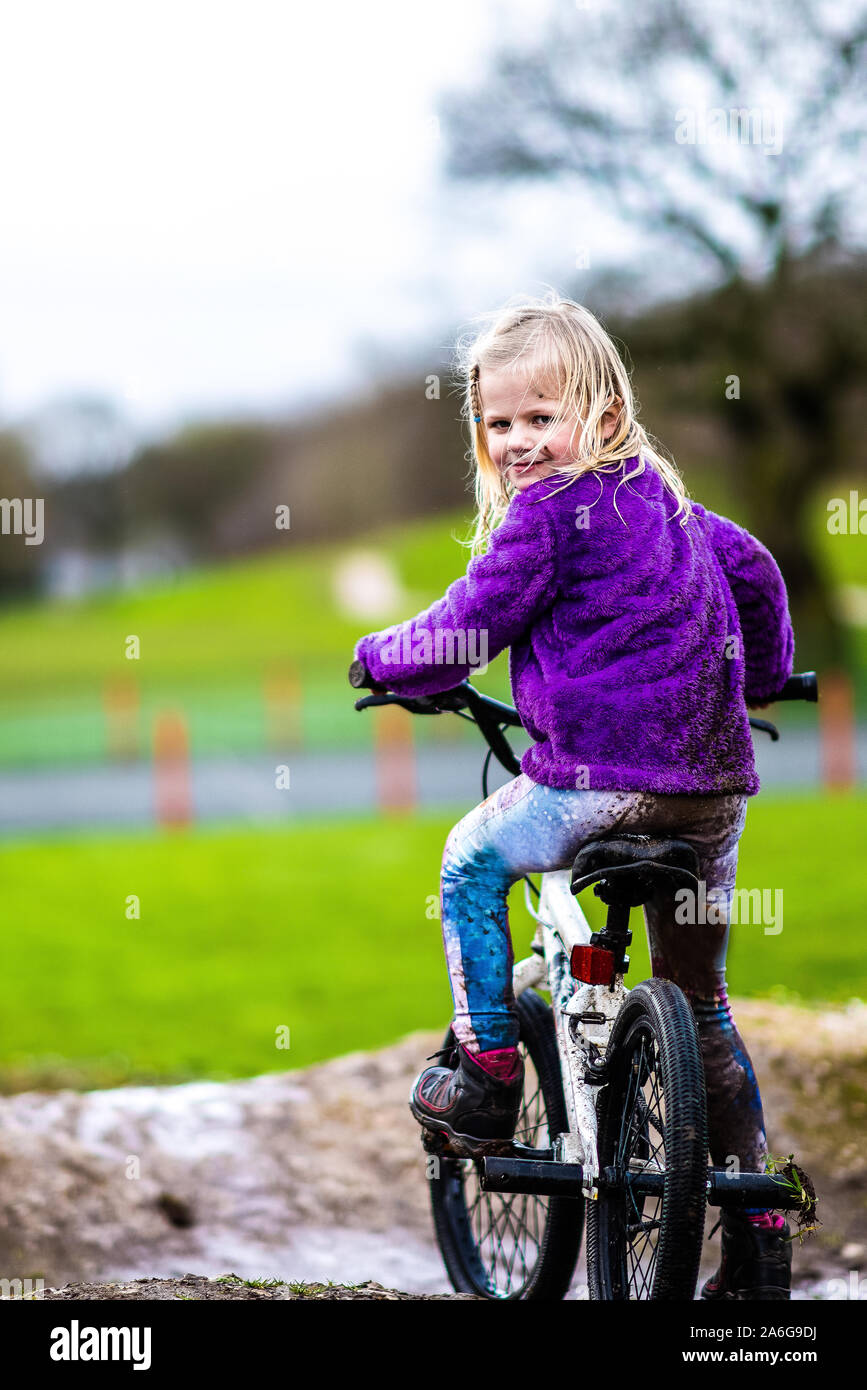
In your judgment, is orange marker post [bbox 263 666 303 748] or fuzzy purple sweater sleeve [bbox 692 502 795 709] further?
orange marker post [bbox 263 666 303 748]

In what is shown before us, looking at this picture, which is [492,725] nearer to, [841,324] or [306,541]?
[841,324]

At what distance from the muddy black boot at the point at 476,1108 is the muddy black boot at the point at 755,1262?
0.48 meters

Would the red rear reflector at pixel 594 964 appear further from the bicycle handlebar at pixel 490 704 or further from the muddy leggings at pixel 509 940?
the bicycle handlebar at pixel 490 704

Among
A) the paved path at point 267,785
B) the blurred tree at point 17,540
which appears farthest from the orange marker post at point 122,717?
the blurred tree at point 17,540

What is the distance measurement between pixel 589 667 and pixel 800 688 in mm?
762

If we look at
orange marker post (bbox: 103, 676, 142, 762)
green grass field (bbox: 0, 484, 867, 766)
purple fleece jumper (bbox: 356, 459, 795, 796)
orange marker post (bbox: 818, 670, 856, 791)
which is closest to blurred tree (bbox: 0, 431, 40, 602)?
green grass field (bbox: 0, 484, 867, 766)

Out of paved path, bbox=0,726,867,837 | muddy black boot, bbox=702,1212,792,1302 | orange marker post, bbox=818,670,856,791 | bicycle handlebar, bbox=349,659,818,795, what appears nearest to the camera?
muddy black boot, bbox=702,1212,792,1302

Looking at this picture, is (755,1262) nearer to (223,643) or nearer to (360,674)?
(360,674)

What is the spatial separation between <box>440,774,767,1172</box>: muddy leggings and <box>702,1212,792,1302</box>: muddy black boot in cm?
12

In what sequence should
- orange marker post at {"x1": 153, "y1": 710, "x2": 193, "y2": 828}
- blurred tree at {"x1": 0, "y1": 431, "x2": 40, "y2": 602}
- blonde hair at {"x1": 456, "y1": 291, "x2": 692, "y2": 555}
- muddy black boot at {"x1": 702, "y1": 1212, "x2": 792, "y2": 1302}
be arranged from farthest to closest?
blurred tree at {"x1": 0, "y1": 431, "x2": 40, "y2": 602}, orange marker post at {"x1": 153, "y1": 710, "x2": 193, "y2": 828}, muddy black boot at {"x1": 702, "y1": 1212, "x2": 792, "y2": 1302}, blonde hair at {"x1": 456, "y1": 291, "x2": 692, "y2": 555}

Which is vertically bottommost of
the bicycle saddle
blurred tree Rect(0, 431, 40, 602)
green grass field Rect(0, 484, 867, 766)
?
the bicycle saddle

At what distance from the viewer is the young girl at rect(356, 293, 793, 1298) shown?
9.23ft

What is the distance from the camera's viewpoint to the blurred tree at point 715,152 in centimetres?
1742

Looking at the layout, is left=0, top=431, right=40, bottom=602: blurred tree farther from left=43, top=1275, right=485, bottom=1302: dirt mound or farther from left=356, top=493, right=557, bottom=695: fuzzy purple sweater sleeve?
left=356, top=493, right=557, bottom=695: fuzzy purple sweater sleeve
